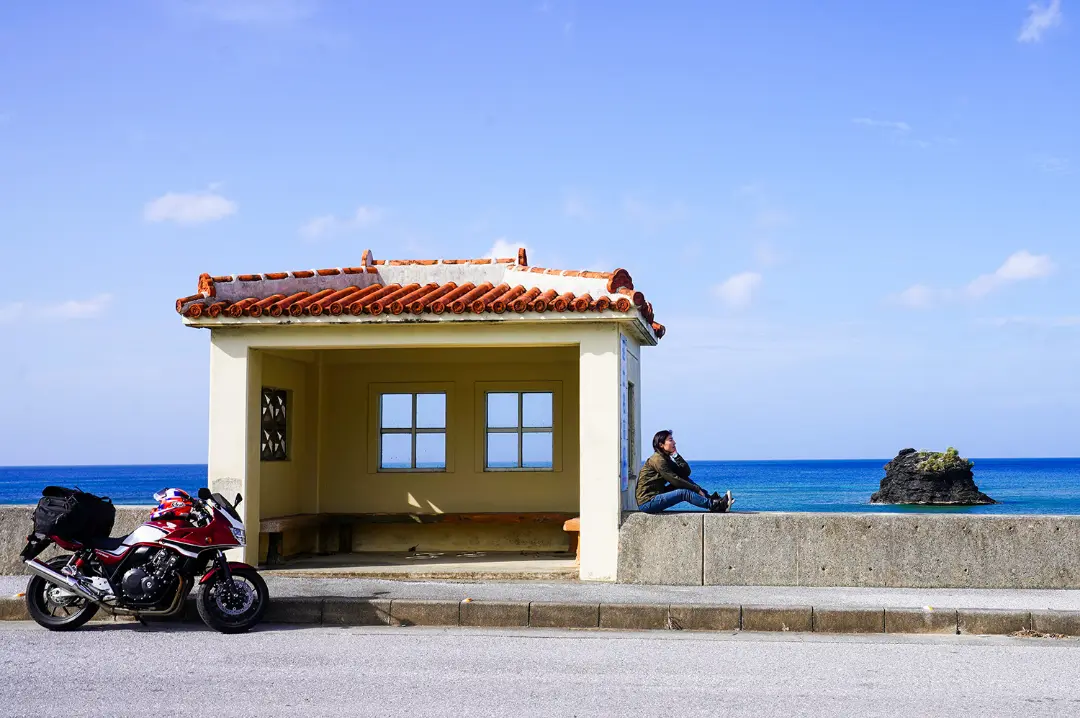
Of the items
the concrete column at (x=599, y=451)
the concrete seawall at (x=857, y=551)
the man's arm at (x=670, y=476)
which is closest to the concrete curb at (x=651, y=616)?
the concrete seawall at (x=857, y=551)

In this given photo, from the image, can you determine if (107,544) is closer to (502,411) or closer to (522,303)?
(522,303)

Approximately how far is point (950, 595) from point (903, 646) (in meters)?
2.01

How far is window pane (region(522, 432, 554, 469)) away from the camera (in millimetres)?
14500

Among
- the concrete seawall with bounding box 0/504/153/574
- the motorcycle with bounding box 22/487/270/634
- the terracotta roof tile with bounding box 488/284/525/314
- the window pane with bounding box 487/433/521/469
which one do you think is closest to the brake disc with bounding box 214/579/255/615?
the motorcycle with bounding box 22/487/270/634

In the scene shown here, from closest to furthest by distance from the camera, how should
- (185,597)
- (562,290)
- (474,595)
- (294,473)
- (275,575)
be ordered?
(185,597) < (474,595) < (275,575) < (562,290) < (294,473)

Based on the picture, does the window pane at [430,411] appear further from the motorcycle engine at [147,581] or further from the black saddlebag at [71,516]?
the motorcycle engine at [147,581]

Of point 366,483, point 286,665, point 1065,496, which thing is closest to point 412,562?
point 366,483

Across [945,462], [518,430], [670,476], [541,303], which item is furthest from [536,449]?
[945,462]

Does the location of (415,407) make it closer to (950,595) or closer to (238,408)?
(238,408)

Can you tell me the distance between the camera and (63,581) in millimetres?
9109

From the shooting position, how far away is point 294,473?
14172 millimetres

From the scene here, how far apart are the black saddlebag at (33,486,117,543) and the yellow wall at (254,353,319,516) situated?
3539mm

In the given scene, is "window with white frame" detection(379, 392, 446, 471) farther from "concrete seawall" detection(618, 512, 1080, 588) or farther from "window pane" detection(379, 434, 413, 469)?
"concrete seawall" detection(618, 512, 1080, 588)

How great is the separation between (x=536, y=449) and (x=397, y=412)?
6.18 feet
